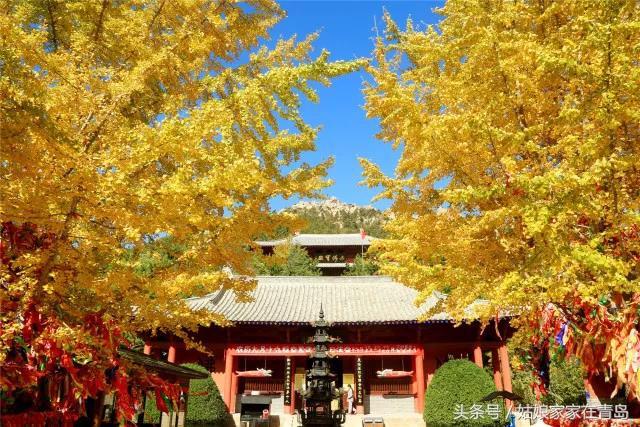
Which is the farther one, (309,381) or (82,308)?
(309,381)

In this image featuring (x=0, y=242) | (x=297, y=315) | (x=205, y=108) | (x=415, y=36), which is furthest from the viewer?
(x=297, y=315)

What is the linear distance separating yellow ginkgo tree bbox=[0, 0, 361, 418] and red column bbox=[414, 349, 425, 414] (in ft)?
41.9

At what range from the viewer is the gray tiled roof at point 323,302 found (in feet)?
55.1

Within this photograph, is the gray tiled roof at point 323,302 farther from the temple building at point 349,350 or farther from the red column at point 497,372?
the red column at point 497,372

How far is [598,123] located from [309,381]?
7823mm

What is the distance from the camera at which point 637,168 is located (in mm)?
4891

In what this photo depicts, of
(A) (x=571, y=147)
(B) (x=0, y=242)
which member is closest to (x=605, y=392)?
(A) (x=571, y=147)

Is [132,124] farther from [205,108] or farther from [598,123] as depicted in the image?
[598,123]

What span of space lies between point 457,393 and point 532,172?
872cm

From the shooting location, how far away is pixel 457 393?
38.2 ft

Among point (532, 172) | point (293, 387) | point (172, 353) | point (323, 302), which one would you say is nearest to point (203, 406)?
point (172, 353)

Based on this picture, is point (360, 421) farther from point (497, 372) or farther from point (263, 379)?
point (497, 372)

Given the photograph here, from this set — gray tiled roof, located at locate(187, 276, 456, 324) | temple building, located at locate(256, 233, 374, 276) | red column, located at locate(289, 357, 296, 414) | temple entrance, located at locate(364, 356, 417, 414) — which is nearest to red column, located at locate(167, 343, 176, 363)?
gray tiled roof, located at locate(187, 276, 456, 324)

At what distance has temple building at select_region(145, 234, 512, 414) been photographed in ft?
53.4
